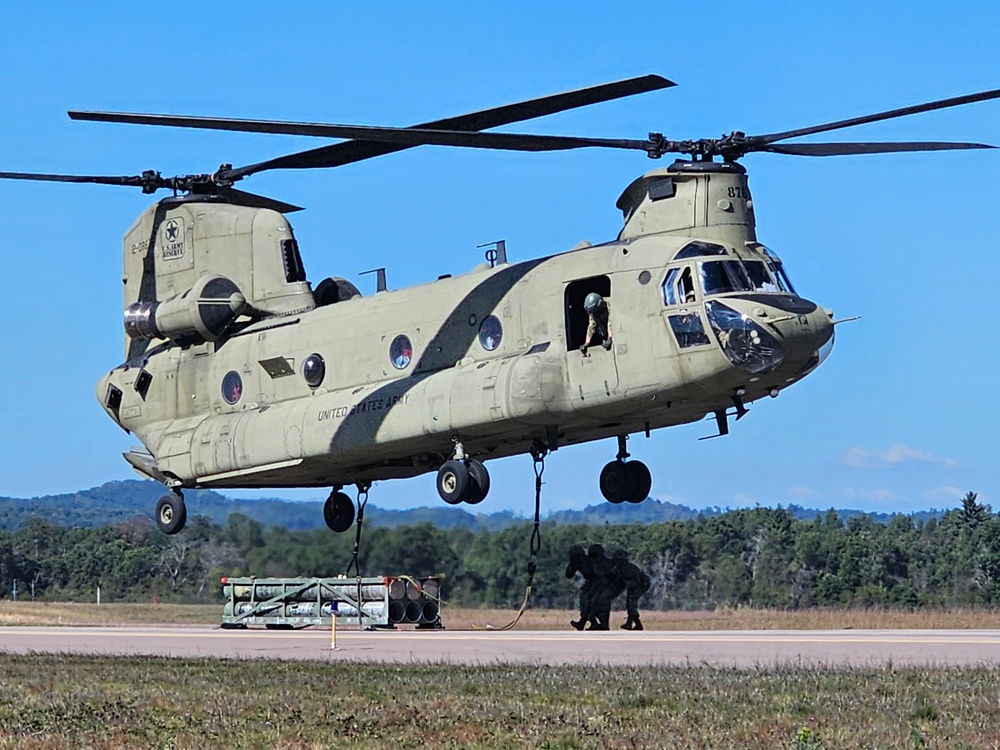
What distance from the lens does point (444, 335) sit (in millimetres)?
25812

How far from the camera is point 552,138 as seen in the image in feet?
72.1

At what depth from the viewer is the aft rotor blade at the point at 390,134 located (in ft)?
68.3

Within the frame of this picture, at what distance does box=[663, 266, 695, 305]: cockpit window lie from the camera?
22.8m

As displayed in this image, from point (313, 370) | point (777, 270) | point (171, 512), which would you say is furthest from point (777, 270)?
point (171, 512)

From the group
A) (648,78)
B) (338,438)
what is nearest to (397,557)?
(338,438)

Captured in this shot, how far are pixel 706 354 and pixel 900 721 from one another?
390 inches

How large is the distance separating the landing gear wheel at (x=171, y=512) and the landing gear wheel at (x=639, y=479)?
854cm

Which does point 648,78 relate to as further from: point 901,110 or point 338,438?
point 338,438

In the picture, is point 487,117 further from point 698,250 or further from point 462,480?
point 462,480

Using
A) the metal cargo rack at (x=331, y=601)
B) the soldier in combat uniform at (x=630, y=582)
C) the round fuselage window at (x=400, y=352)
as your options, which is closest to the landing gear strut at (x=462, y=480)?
the round fuselage window at (x=400, y=352)

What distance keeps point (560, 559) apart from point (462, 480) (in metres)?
13.8

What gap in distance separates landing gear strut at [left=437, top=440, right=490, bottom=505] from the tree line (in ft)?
25.5

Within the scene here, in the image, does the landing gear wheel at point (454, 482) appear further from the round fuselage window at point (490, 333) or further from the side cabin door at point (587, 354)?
the side cabin door at point (587, 354)

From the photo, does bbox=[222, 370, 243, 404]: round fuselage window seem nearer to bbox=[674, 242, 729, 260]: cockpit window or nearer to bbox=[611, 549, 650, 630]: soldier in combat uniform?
bbox=[611, 549, 650, 630]: soldier in combat uniform
